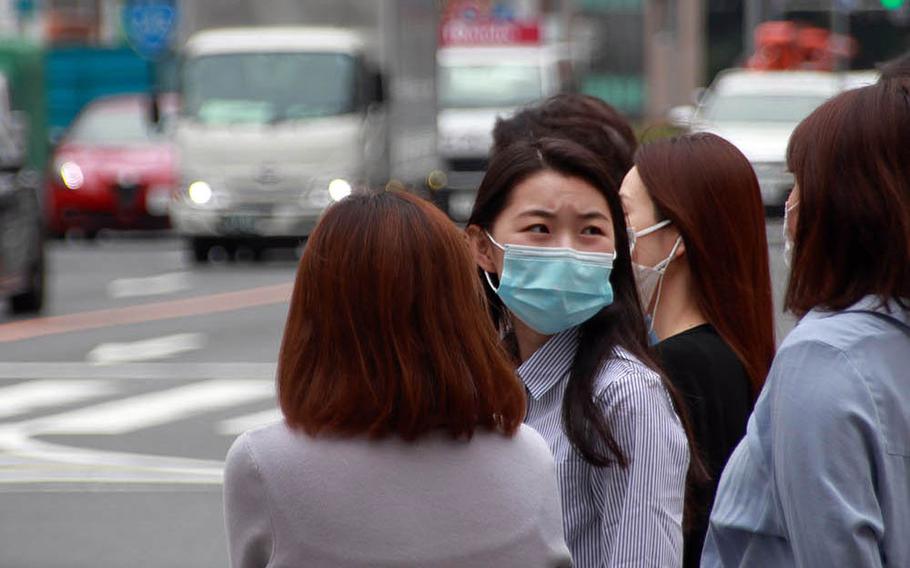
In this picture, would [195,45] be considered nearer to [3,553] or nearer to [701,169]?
[3,553]

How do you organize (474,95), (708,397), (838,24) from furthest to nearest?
(838,24), (474,95), (708,397)

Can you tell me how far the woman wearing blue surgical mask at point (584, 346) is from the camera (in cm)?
330

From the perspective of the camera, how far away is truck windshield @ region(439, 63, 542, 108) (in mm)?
27406

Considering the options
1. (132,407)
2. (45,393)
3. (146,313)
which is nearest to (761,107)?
(146,313)

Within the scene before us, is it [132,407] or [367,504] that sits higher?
[367,504]

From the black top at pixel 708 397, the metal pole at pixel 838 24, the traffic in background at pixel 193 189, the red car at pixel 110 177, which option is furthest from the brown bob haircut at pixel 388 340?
the metal pole at pixel 838 24

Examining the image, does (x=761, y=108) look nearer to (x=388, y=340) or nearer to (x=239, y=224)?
(x=239, y=224)

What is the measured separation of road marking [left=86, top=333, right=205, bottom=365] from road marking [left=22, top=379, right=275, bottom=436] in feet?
4.86

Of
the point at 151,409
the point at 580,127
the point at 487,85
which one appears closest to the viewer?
the point at 580,127

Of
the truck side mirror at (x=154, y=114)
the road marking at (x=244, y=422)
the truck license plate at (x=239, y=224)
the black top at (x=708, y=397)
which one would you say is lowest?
the truck license plate at (x=239, y=224)

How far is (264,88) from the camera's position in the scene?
2169 centimetres

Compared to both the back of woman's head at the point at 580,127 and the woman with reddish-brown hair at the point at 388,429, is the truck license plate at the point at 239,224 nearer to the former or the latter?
the back of woman's head at the point at 580,127

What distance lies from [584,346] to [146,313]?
45.9 ft

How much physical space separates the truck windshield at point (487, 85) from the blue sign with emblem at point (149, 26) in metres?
4.54
